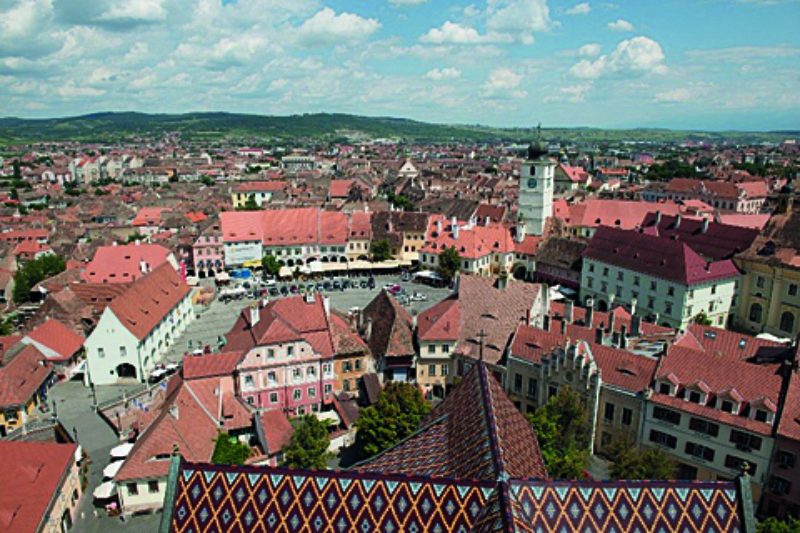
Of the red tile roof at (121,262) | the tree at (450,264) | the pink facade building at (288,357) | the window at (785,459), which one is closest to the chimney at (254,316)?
the pink facade building at (288,357)

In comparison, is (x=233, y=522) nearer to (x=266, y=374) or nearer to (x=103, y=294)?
(x=266, y=374)

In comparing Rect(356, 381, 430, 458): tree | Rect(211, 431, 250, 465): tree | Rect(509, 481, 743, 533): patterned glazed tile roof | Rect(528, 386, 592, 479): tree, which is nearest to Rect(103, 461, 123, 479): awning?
Rect(211, 431, 250, 465): tree

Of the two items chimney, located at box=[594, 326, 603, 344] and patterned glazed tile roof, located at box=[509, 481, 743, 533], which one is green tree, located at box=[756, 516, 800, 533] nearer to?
patterned glazed tile roof, located at box=[509, 481, 743, 533]

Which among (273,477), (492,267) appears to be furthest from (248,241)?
(273,477)

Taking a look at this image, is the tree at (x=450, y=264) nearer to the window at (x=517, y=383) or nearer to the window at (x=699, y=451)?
the window at (x=517, y=383)

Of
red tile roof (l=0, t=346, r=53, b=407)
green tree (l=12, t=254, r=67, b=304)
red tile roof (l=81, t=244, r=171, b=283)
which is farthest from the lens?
green tree (l=12, t=254, r=67, b=304)

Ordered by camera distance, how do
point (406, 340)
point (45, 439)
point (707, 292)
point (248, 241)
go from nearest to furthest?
1. point (45, 439)
2. point (406, 340)
3. point (707, 292)
4. point (248, 241)

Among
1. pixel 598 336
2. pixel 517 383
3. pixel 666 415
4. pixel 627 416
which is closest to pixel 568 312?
pixel 598 336
